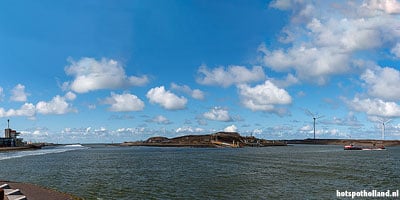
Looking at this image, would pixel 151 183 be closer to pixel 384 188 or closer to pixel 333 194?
pixel 333 194

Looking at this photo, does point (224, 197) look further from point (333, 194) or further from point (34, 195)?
point (34, 195)

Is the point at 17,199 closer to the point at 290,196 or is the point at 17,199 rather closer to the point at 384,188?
the point at 290,196

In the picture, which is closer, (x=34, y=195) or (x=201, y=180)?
(x=34, y=195)

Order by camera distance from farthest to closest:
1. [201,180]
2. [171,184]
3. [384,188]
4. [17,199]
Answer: [201,180], [171,184], [384,188], [17,199]

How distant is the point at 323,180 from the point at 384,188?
406 inches

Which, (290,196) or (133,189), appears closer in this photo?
(290,196)

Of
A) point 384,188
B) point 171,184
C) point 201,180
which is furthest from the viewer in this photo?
point 201,180

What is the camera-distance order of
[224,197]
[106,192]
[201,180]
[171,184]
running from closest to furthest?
[224,197]
[106,192]
[171,184]
[201,180]

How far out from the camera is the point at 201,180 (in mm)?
63188

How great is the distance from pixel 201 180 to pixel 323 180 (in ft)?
61.8

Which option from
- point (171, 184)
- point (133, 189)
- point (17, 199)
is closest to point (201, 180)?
point (171, 184)

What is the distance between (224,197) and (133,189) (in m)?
13.6

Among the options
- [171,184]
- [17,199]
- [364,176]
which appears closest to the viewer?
[17,199]

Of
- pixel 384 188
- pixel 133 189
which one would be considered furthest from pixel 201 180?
pixel 384 188
